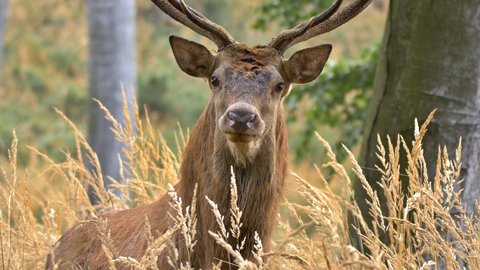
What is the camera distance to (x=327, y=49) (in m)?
5.01

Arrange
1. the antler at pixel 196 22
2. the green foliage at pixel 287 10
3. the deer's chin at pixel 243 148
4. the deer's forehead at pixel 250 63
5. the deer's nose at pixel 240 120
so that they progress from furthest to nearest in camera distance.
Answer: the green foliage at pixel 287 10 < the antler at pixel 196 22 < the deer's forehead at pixel 250 63 < the deer's chin at pixel 243 148 < the deer's nose at pixel 240 120

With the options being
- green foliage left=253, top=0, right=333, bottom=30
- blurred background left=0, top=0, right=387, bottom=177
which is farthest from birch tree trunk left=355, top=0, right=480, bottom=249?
blurred background left=0, top=0, right=387, bottom=177

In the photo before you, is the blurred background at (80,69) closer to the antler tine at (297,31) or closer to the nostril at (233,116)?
the antler tine at (297,31)

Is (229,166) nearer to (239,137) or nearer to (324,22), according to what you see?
(239,137)

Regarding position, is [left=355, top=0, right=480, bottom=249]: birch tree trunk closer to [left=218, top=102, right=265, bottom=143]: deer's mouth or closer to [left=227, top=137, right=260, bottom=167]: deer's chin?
[left=227, top=137, right=260, bottom=167]: deer's chin

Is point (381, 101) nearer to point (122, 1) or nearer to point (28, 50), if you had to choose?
point (122, 1)

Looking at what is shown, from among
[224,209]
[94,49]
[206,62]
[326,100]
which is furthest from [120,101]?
[224,209]

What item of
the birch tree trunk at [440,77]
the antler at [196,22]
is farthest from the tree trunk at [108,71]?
the birch tree trunk at [440,77]

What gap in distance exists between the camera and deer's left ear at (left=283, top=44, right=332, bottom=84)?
4.95 metres

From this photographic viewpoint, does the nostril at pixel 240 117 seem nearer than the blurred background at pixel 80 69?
Yes

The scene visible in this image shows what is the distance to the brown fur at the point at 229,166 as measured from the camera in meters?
4.52

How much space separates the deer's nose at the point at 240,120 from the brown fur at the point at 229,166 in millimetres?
136

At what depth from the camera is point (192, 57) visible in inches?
197

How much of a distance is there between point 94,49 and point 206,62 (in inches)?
141
